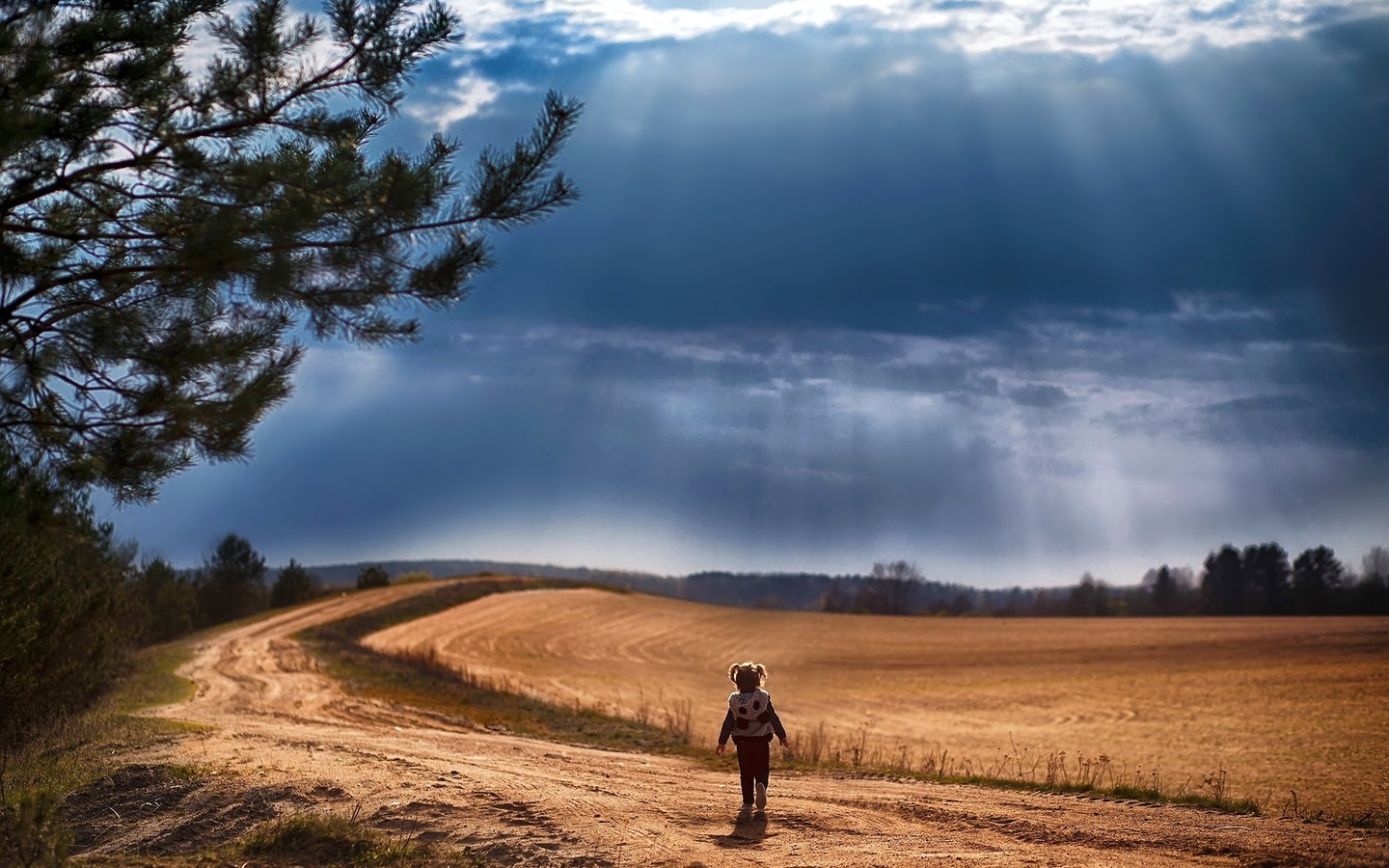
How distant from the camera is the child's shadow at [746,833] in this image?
359 inches

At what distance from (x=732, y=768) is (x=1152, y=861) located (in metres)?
7.19

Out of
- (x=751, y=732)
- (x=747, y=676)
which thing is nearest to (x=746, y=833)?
(x=751, y=732)

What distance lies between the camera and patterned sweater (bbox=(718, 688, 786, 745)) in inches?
406

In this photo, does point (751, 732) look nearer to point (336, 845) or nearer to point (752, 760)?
point (752, 760)

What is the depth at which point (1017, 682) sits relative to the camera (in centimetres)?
3397

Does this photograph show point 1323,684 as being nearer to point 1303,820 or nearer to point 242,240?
point 1303,820

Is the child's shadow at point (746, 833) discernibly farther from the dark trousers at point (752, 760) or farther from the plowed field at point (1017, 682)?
the plowed field at point (1017, 682)

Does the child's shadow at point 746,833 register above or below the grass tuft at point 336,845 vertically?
above

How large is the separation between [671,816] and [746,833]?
1072 millimetres

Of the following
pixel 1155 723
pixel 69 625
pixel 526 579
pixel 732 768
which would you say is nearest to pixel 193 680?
pixel 69 625

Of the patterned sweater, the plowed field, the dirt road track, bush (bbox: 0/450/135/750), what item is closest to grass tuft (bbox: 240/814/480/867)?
the dirt road track

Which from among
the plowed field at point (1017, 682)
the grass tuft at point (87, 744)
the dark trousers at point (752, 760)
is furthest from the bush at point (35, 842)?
the plowed field at point (1017, 682)

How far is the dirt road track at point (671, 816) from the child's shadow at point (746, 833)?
19 millimetres

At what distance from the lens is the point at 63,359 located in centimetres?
1008
